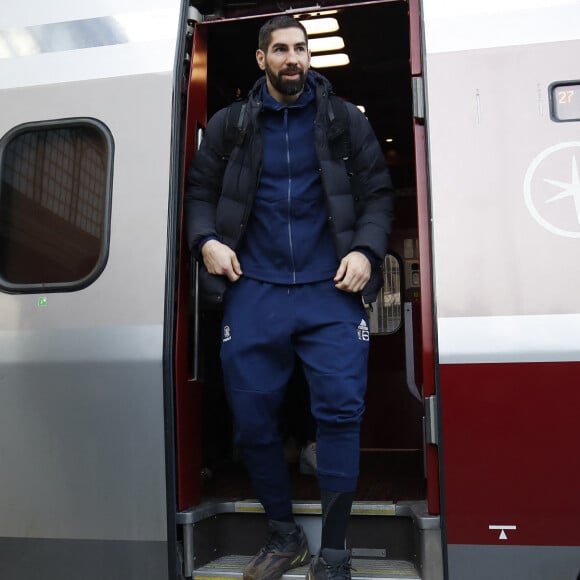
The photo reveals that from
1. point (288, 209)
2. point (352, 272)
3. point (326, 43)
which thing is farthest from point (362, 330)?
point (326, 43)

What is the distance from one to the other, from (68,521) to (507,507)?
162cm

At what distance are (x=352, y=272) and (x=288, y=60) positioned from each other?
2.72 feet

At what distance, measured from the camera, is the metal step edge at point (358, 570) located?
2.52m

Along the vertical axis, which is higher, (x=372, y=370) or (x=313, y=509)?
(x=372, y=370)

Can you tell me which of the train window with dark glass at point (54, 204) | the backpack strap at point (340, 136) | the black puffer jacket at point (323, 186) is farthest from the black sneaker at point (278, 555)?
the backpack strap at point (340, 136)

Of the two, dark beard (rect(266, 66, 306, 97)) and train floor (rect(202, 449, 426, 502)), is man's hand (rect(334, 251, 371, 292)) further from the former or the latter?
train floor (rect(202, 449, 426, 502))

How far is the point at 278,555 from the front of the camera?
2553 mm

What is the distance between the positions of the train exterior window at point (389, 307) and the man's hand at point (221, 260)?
2217mm

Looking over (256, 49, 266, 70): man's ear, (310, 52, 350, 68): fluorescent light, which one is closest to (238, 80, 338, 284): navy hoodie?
(256, 49, 266, 70): man's ear

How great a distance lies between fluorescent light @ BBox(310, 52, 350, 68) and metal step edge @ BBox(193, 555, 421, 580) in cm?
262

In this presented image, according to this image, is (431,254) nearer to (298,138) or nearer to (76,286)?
(298,138)

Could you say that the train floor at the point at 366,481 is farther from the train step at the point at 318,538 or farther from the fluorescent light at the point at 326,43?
the fluorescent light at the point at 326,43

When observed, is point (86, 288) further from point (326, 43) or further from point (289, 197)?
point (326, 43)

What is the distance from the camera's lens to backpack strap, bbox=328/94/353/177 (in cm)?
264
